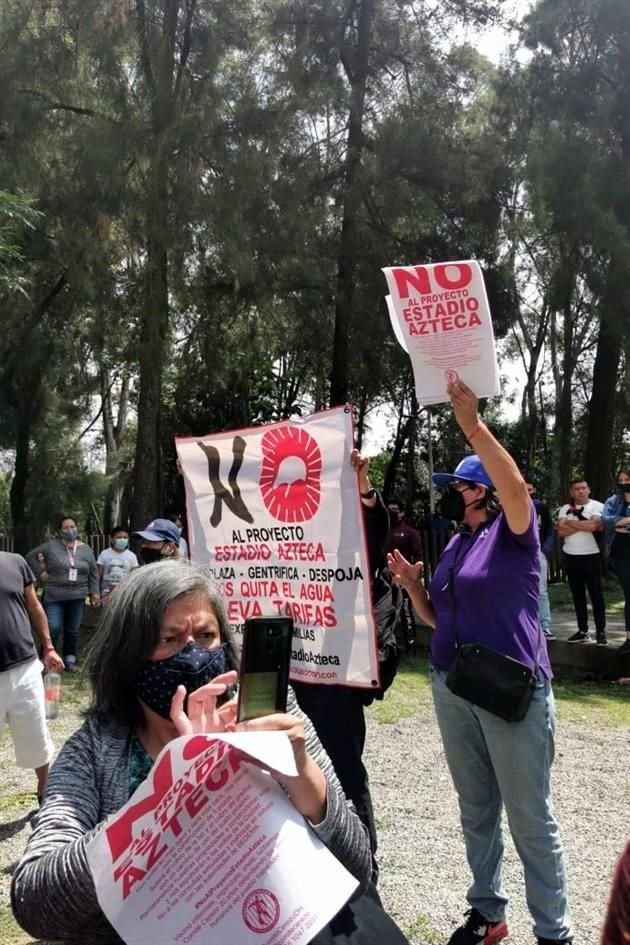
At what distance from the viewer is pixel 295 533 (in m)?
4.04

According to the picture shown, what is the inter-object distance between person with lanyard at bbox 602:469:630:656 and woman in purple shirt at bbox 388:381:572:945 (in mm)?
5779

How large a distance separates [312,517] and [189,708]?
7.34 feet

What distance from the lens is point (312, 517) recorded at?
3.99m

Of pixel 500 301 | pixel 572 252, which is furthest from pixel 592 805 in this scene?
pixel 500 301

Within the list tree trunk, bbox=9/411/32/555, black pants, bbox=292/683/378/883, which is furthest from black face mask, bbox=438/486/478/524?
tree trunk, bbox=9/411/32/555

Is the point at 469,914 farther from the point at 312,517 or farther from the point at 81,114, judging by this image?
the point at 81,114

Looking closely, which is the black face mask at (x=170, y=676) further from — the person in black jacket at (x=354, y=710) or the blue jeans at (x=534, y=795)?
the person in black jacket at (x=354, y=710)

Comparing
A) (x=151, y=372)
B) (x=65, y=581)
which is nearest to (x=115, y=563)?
(x=65, y=581)

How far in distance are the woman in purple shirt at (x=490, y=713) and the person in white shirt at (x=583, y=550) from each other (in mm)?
6543

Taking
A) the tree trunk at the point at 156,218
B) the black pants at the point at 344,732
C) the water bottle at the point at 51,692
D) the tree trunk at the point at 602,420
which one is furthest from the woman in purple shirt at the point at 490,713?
the tree trunk at the point at 602,420

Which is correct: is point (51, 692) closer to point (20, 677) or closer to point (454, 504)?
point (20, 677)

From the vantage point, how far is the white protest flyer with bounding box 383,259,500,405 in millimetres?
3121

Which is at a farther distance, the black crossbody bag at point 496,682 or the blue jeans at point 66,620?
the blue jeans at point 66,620

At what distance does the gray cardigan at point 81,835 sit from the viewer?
166 cm
